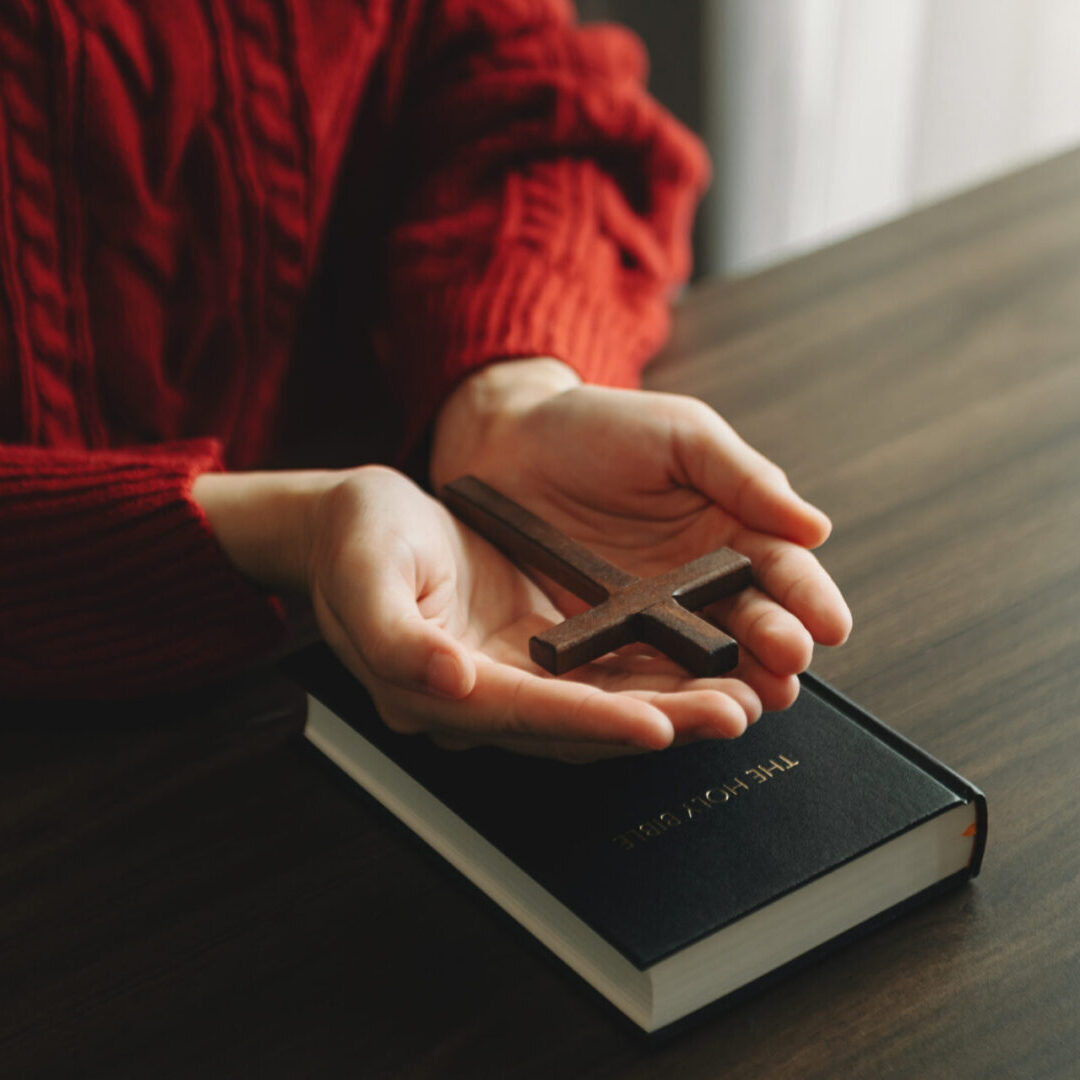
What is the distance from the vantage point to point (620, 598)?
0.62 meters

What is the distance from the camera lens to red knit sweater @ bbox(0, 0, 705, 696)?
727 millimetres

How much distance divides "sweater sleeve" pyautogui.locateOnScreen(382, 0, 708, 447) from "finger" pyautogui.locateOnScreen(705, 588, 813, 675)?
11.8 inches

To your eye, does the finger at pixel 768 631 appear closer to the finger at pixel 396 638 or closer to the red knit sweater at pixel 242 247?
the finger at pixel 396 638

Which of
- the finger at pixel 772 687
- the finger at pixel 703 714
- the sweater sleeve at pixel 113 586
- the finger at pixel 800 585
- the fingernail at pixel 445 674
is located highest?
the fingernail at pixel 445 674

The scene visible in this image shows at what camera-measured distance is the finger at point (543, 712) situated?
506 mm

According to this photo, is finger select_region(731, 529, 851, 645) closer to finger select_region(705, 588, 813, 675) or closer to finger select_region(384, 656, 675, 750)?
finger select_region(705, 588, 813, 675)

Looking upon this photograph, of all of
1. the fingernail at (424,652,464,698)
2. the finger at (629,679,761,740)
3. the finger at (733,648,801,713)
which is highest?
the fingernail at (424,652,464,698)

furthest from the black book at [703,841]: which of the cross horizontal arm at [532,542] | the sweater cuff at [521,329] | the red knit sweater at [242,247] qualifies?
the sweater cuff at [521,329]

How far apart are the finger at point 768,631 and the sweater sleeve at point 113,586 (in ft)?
0.89

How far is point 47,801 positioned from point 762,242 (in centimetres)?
185

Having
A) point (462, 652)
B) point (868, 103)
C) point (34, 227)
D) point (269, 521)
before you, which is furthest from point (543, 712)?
point (868, 103)

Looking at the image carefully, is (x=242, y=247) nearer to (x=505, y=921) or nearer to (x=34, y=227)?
(x=34, y=227)

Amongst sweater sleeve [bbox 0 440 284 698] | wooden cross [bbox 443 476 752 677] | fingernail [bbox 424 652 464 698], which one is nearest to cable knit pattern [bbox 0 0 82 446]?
sweater sleeve [bbox 0 440 284 698]

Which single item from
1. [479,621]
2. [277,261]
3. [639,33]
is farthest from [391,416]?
[639,33]
